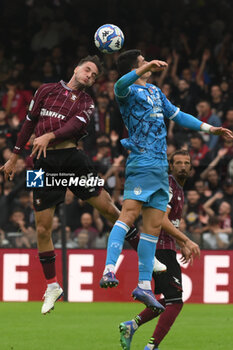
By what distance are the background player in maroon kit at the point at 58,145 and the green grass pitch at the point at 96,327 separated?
1306 mm

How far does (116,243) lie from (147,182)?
2.12 feet

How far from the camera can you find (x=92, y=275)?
14.0 metres

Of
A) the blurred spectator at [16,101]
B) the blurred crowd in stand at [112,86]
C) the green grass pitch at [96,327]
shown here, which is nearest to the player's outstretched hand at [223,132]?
the green grass pitch at [96,327]

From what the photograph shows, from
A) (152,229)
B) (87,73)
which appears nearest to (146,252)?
(152,229)

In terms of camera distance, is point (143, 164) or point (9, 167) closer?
point (143, 164)

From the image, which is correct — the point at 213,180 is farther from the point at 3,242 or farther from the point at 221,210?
the point at 3,242

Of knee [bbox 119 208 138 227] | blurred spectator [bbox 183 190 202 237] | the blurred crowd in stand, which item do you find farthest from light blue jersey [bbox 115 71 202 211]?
blurred spectator [bbox 183 190 202 237]

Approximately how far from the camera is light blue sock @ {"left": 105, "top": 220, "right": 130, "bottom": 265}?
763 centimetres

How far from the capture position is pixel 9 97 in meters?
17.9

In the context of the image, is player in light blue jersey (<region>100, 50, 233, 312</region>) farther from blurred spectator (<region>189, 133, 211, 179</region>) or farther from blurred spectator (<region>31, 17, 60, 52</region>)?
blurred spectator (<region>31, 17, 60, 52</region>)

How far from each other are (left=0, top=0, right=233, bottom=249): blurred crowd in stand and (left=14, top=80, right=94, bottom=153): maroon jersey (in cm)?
448

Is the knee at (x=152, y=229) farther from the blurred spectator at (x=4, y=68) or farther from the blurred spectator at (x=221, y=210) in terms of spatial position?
the blurred spectator at (x=4, y=68)

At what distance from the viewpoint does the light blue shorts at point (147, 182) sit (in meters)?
7.84

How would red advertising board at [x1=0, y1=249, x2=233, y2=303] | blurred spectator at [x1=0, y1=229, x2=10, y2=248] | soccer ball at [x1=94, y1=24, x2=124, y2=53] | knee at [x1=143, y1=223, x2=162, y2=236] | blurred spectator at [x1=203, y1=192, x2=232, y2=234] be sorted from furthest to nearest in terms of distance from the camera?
red advertising board at [x1=0, y1=249, x2=233, y2=303], blurred spectator at [x1=0, y1=229, x2=10, y2=248], blurred spectator at [x1=203, y1=192, x2=232, y2=234], soccer ball at [x1=94, y1=24, x2=124, y2=53], knee at [x1=143, y1=223, x2=162, y2=236]
